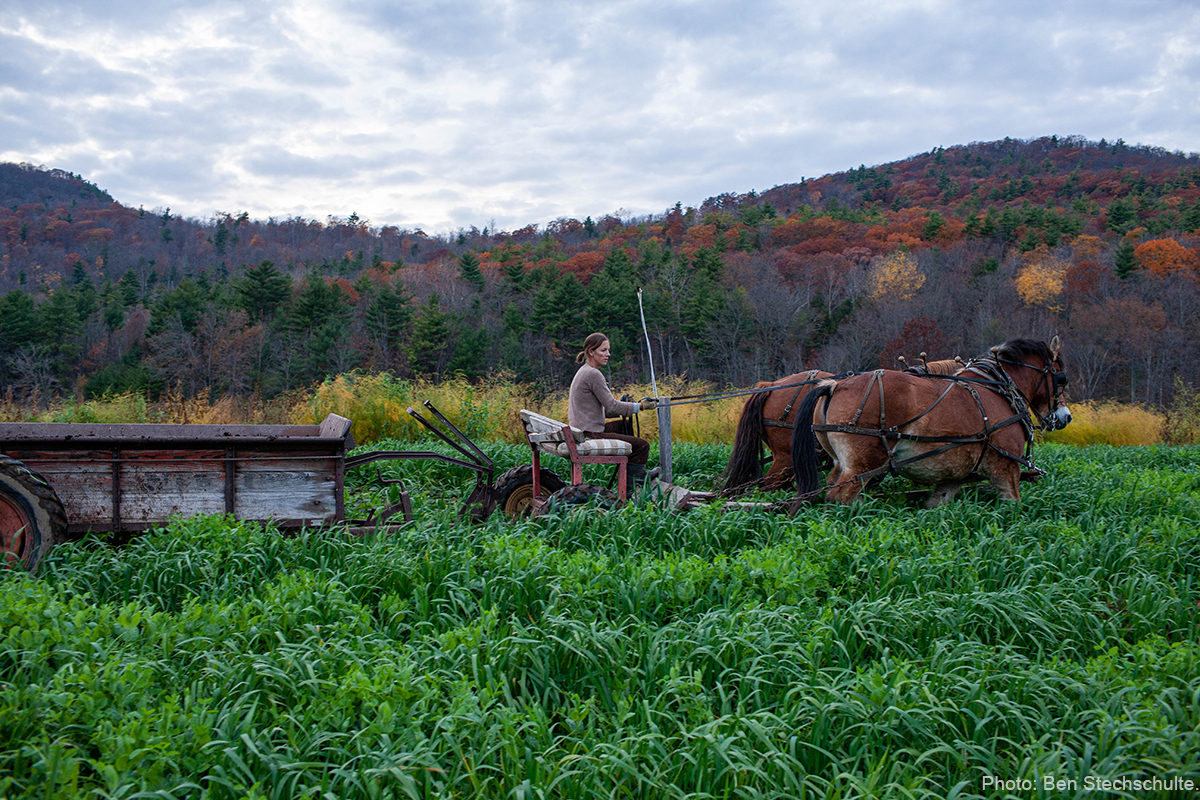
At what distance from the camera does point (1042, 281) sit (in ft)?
157

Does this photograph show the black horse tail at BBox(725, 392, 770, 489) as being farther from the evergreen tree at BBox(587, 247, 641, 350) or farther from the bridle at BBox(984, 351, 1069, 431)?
the evergreen tree at BBox(587, 247, 641, 350)

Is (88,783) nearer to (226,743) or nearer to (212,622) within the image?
(226,743)

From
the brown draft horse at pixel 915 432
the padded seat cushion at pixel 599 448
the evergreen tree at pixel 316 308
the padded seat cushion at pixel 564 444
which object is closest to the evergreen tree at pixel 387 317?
the evergreen tree at pixel 316 308

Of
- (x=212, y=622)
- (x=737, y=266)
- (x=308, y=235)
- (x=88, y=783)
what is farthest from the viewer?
(x=308, y=235)

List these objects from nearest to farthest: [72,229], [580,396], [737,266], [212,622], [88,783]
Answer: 1. [88,783]
2. [212,622]
3. [580,396]
4. [737,266]
5. [72,229]

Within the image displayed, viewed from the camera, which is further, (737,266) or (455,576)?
(737,266)

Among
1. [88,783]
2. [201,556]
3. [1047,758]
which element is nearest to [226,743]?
[88,783]

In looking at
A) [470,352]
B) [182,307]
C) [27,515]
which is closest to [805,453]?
[27,515]

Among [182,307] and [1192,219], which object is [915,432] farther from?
[1192,219]

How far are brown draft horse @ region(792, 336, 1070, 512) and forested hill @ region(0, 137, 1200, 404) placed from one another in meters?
29.5

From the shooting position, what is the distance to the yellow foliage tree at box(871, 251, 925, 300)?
1953 inches

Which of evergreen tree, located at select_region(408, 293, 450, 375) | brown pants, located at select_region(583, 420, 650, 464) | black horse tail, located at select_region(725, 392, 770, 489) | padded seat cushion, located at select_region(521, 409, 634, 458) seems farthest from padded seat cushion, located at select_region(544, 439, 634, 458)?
evergreen tree, located at select_region(408, 293, 450, 375)

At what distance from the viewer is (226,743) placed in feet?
7.59

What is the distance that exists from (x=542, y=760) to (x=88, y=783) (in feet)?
4.84
